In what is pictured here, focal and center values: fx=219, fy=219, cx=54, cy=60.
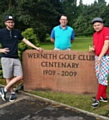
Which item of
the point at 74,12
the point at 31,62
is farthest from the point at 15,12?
the point at 74,12

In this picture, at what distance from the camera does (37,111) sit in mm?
4211

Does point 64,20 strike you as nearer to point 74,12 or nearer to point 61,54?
point 61,54

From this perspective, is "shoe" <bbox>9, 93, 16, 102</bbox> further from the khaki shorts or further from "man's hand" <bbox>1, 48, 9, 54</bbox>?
"man's hand" <bbox>1, 48, 9, 54</bbox>

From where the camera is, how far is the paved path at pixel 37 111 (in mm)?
3934

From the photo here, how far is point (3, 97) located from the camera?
4879 mm

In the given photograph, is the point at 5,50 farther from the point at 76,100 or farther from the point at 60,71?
the point at 76,100

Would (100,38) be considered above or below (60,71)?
above

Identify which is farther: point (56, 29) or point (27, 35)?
point (27, 35)

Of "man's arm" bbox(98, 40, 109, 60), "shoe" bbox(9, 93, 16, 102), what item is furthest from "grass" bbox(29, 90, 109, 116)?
"man's arm" bbox(98, 40, 109, 60)

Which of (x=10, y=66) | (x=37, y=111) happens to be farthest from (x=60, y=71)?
(x=37, y=111)

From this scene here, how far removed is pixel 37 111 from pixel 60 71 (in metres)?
1.41

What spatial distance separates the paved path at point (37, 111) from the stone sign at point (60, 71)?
2.37ft

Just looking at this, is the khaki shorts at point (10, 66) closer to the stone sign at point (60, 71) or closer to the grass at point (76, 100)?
the stone sign at point (60, 71)

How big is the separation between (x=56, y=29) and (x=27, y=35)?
2111 millimetres
